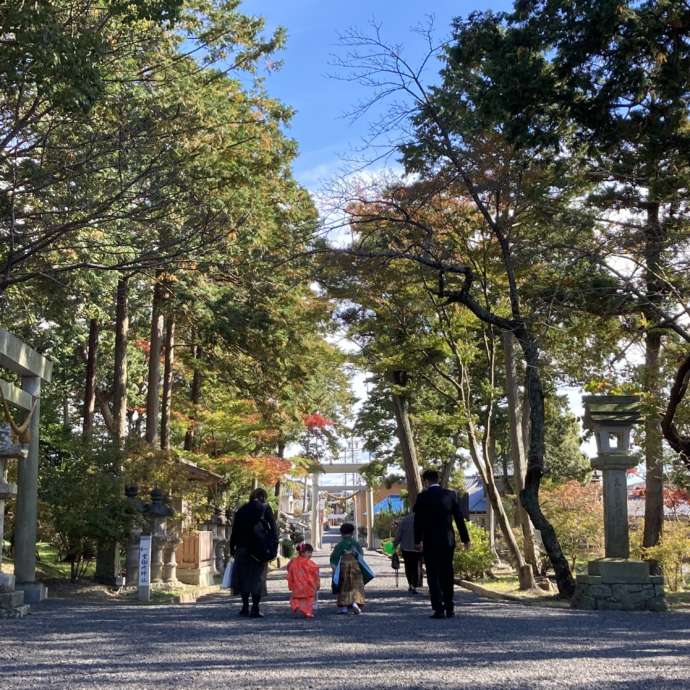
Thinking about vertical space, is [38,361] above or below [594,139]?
Answer: below

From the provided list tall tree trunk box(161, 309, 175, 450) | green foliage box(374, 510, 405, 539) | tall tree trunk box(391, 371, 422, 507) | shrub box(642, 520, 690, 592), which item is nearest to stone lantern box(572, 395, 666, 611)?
shrub box(642, 520, 690, 592)

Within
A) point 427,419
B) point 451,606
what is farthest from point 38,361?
point 427,419

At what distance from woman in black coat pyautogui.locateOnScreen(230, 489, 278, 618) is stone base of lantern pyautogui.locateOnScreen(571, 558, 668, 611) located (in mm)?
4607

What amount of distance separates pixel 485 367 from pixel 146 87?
15.8 meters

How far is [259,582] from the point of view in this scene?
9891 millimetres

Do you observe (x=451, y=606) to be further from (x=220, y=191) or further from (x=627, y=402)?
(x=220, y=191)

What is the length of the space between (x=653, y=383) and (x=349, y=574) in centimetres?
737

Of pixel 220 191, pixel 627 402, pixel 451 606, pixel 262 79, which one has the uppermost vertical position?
pixel 262 79

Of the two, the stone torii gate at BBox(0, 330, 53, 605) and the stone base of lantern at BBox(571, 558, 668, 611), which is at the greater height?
the stone torii gate at BBox(0, 330, 53, 605)

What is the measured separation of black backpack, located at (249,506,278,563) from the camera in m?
10.1

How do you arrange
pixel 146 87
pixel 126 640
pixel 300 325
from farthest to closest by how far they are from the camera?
pixel 300 325 < pixel 146 87 < pixel 126 640

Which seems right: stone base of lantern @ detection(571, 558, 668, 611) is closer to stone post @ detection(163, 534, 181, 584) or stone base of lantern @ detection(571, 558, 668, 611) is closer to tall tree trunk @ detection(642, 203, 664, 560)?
tall tree trunk @ detection(642, 203, 664, 560)

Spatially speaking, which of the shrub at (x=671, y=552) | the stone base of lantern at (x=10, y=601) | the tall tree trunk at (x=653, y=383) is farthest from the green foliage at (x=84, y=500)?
the shrub at (x=671, y=552)

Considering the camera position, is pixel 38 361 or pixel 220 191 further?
pixel 220 191
